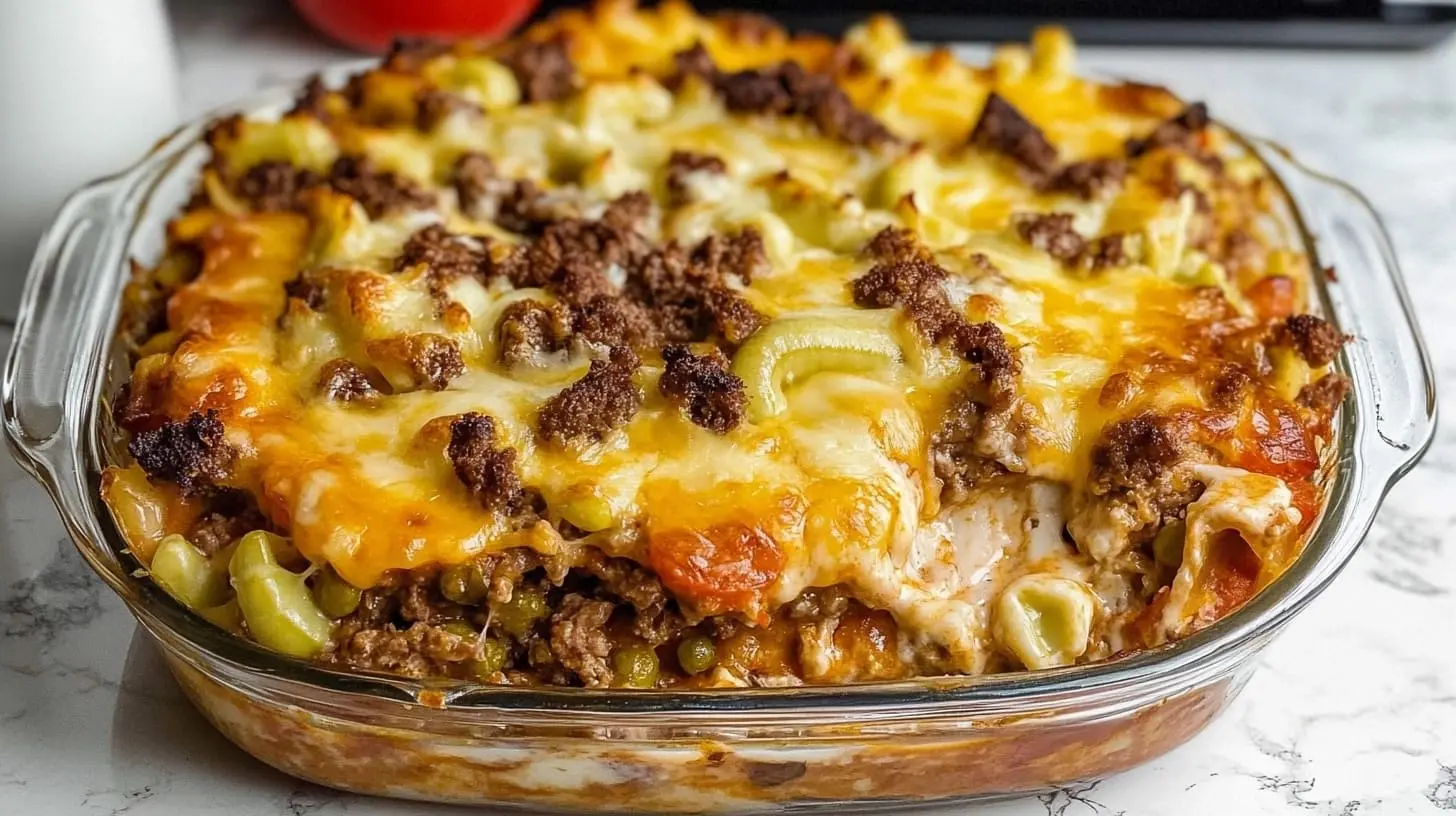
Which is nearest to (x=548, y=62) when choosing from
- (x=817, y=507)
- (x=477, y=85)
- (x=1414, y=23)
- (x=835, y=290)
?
(x=477, y=85)

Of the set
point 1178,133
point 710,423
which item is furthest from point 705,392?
point 1178,133

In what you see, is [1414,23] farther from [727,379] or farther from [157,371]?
[157,371]

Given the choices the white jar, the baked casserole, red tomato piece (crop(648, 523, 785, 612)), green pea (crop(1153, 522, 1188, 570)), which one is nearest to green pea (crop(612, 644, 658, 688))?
the baked casserole

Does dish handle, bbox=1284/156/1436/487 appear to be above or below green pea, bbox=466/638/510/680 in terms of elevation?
above

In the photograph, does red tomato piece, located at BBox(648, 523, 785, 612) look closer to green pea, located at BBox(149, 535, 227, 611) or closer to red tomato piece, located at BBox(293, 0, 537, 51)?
green pea, located at BBox(149, 535, 227, 611)

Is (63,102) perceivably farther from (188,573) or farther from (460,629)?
(460,629)

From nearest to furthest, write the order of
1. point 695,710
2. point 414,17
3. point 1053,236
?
point 695,710 < point 1053,236 < point 414,17
